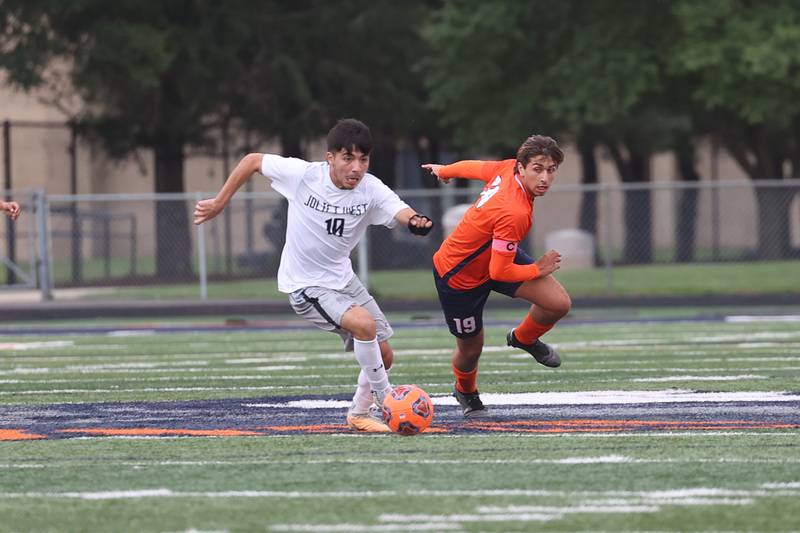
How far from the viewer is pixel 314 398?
1066 cm

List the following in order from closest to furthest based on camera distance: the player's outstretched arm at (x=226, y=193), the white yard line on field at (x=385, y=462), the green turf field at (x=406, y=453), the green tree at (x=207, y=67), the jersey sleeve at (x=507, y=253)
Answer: the green turf field at (x=406, y=453) < the white yard line on field at (x=385, y=462) < the jersey sleeve at (x=507, y=253) < the player's outstretched arm at (x=226, y=193) < the green tree at (x=207, y=67)

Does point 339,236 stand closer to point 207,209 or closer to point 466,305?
point 207,209

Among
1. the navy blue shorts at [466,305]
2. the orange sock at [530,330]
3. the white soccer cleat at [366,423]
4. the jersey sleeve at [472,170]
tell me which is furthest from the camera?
the jersey sleeve at [472,170]

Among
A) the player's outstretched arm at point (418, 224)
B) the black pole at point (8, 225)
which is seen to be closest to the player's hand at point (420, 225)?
the player's outstretched arm at point (418, 224)

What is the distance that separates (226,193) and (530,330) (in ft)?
6.54

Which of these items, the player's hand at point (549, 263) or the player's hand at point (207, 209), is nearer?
the player's hand at point (549, 263)

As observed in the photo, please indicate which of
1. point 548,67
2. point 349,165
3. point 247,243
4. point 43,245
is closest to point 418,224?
point 349,165

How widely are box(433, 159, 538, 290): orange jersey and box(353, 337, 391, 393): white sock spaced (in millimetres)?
800

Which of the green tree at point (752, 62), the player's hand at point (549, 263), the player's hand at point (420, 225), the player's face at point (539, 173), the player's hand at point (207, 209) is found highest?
the green tree at point (752, 62)

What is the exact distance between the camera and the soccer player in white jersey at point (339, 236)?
29.1 ft

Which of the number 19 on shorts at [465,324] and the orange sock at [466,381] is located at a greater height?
the number 19 on shorts at [465,324]

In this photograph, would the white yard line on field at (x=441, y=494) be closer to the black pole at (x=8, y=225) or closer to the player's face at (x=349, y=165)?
the player's face at (x=349, y=165)

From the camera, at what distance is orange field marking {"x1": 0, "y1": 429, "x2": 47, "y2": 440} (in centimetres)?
862

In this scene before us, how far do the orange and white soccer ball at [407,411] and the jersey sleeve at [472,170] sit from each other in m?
1.78
